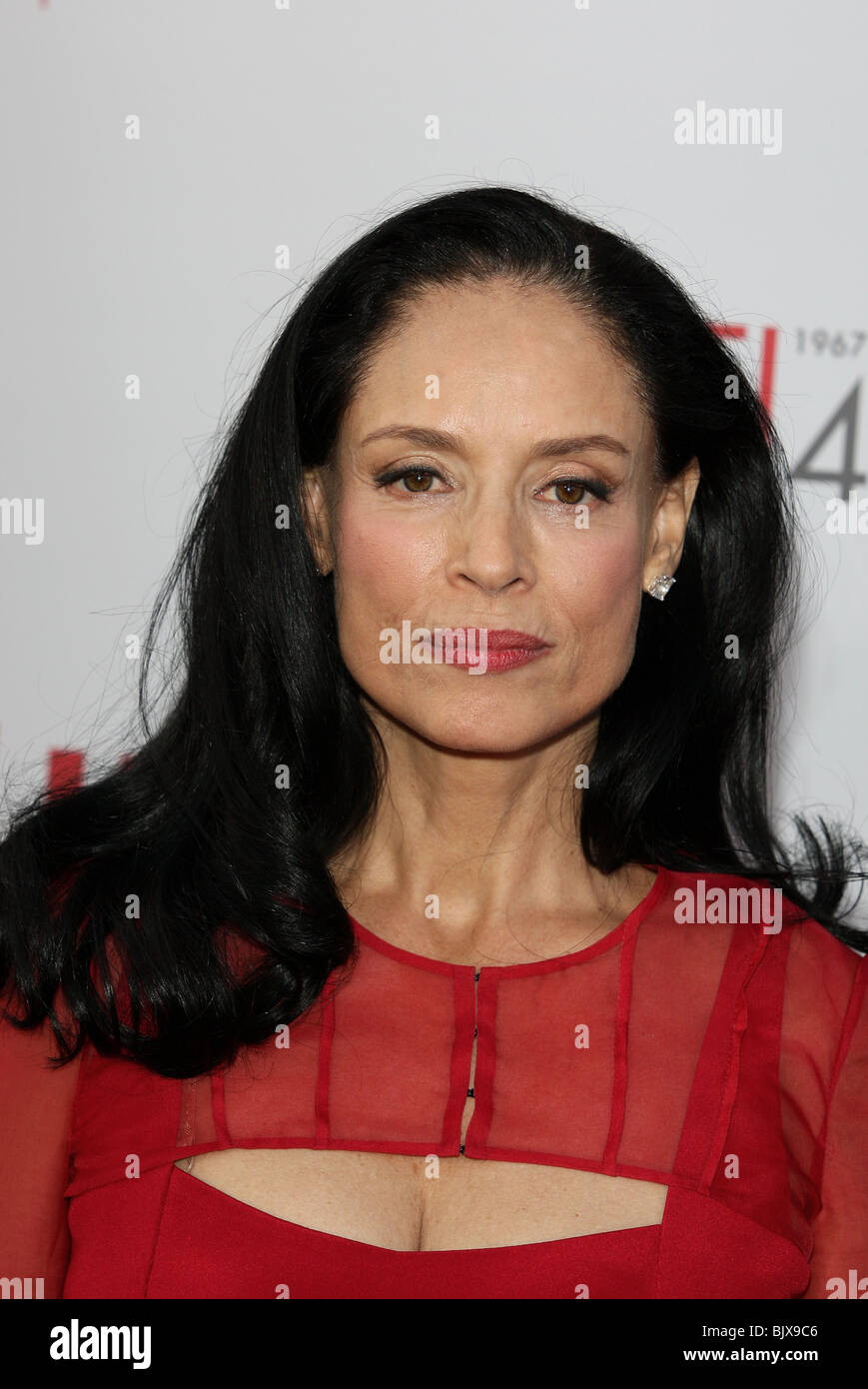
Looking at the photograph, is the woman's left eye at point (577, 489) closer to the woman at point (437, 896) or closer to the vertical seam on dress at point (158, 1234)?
the woman at point (437, 896)

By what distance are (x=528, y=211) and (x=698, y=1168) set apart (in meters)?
1.16

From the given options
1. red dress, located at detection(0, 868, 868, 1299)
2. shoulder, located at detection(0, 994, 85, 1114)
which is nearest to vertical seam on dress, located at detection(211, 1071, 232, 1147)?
red dress, located at detection(0, 868, 868, 1299)

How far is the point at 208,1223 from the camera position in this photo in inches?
69.7

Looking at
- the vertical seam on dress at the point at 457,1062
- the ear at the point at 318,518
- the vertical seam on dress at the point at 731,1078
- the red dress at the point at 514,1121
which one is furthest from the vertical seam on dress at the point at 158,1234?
the ear at the point at 318,518

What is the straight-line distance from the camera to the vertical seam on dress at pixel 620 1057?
1.86 m

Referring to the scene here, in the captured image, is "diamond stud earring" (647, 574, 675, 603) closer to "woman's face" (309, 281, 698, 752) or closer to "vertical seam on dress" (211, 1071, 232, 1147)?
"woman's face" (309, 281, 698, 752)

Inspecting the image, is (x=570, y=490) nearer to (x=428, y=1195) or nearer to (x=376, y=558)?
(x=376, y=558)

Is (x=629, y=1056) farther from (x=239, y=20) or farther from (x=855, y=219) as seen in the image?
(x=239, y=20)

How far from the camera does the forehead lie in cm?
184

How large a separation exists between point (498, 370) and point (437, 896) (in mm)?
653

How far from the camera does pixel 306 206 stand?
2479 millimetres

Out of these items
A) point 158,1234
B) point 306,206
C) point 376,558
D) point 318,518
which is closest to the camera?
point 158,1234

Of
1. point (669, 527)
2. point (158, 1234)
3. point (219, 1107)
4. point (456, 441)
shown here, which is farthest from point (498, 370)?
point (158, 1234)
